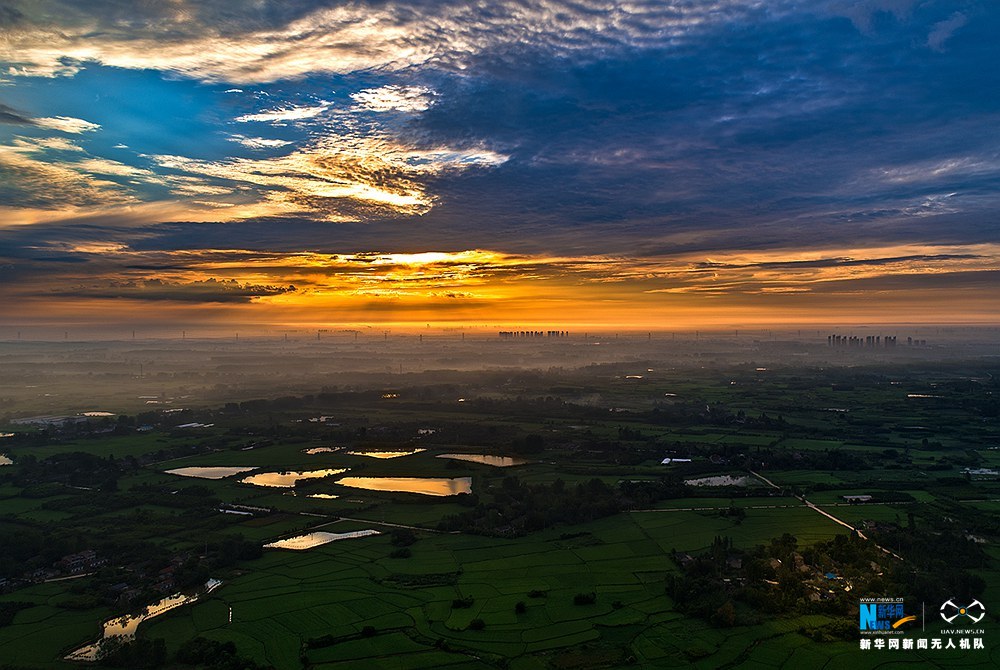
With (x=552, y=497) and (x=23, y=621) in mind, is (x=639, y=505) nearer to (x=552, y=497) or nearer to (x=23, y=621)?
(x=552, y=497)

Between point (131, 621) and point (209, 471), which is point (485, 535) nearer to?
point (131, 621)

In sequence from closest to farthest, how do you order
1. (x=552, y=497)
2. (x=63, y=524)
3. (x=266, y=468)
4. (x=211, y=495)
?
(x=63, y=524) → (x=552, y=497) → (x=211, y=495) → (x=266, y=468)

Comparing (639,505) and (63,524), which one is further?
(639,505)

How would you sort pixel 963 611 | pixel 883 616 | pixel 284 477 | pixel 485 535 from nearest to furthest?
1. pixel 883 616
2. pixel 963 611
3. pixel 485 535
4. pixel 284 477

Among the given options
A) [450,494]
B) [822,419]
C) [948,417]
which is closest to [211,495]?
[450,494]

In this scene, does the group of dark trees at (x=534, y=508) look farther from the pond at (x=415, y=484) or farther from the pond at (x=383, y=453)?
the pond at (x=383, y=453)

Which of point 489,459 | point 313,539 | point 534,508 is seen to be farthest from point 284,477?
point 534,508
